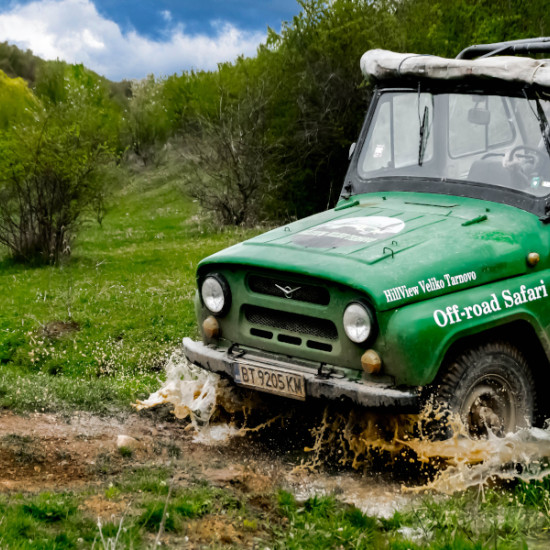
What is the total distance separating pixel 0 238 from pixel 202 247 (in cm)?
421

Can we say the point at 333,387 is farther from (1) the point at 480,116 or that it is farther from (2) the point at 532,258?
(1) the point at 480,116

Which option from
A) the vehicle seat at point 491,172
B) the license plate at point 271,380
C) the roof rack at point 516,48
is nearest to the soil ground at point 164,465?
the license plate at point 271,380

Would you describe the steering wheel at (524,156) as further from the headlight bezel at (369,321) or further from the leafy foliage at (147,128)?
the leafy foliage at (147,128)

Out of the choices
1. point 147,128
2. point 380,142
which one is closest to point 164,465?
point 380,142

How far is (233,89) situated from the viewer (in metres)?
32.1

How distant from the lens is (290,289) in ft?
17.0

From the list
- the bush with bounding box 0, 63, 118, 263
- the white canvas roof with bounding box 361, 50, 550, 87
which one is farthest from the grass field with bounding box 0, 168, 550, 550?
the bush with bounding box 0, 63, 118, 263

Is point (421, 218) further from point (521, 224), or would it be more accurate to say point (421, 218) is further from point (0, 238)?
point (0, 238)

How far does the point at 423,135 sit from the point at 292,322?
1.87 metres

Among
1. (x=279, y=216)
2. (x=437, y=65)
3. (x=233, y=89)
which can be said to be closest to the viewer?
(x=437, y=65)

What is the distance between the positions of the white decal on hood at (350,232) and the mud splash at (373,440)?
1.08 metres

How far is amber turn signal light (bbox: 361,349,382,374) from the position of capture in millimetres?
4797

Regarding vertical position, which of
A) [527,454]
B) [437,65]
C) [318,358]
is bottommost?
[527,454]

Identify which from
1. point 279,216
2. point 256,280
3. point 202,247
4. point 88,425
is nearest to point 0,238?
point 202,247
